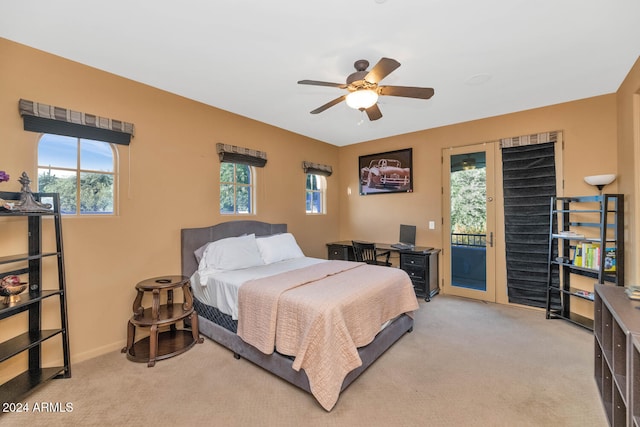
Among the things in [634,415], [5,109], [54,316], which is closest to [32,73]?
[5,109]

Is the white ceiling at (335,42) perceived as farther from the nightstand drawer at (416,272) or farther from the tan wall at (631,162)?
the nightstand drawer at (416,272)

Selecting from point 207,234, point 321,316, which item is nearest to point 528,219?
point 321,316

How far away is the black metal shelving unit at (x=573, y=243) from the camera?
3.12 metres

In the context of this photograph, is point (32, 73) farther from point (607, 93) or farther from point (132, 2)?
point (607, 93)

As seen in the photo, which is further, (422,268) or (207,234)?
(422,268)

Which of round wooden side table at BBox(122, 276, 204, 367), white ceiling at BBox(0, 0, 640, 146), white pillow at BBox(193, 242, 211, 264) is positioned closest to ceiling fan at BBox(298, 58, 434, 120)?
white ceiling at BBox(0, 0, 640, 146)

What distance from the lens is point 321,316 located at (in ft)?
6.57

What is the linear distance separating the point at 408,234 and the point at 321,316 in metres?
3.14

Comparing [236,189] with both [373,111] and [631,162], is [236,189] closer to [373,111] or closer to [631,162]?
[373,111]

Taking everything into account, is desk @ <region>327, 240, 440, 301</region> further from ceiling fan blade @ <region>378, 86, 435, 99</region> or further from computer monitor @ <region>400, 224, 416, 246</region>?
ceiling fan blade @ <region>378, 86, 435, 99</region>

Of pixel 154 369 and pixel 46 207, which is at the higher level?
pixel 46 207

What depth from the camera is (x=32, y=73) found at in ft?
7.78

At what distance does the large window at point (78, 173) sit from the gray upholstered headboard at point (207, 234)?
2.67 ft

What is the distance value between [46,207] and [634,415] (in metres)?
3.90
